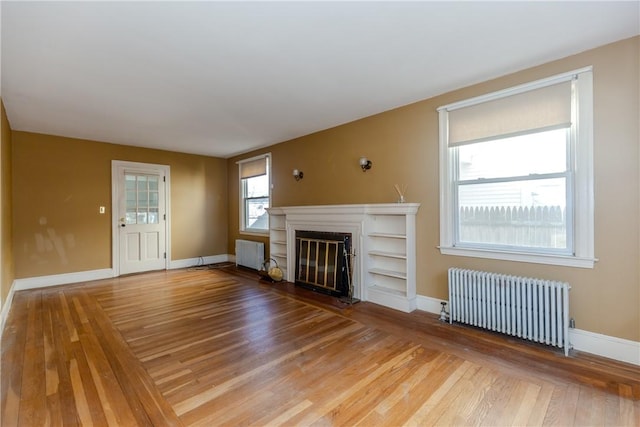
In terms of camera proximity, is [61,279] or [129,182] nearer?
[61,279]

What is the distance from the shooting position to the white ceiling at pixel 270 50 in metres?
1.97

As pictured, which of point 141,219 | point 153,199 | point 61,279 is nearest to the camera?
point 61,279

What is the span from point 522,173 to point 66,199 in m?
6.68

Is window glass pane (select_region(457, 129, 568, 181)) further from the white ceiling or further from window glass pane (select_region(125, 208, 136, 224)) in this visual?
window glass pane (select_region(125, 208, 136, 224))

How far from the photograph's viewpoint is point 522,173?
2.87 m

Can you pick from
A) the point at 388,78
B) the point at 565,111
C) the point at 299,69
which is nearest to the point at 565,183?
the point at 565,111

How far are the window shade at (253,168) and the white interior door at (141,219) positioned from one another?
1.62 meters

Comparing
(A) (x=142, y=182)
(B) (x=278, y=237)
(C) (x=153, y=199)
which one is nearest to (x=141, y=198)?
(C) (x=153, y=199)

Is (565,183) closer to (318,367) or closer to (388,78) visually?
(388,78)

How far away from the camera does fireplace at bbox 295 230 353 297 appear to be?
4.10m

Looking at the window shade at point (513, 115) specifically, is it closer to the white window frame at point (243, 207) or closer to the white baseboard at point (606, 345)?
the white baseboard at point (606, 345)

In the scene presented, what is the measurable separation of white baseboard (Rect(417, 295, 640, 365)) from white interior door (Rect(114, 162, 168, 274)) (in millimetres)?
6575

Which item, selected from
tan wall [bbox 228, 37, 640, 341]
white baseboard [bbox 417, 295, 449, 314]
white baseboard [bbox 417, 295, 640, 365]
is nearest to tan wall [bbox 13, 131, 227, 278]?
Result: tan wall [bbox 228, 37, 640, 341]

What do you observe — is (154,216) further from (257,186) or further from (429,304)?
(429,304)
